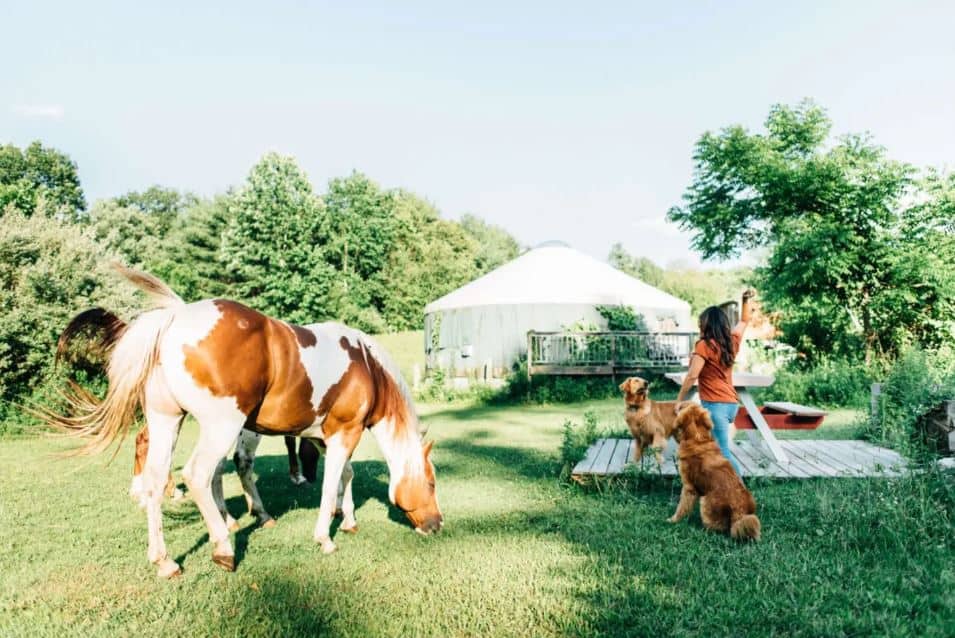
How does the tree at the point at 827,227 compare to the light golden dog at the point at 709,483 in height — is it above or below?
above

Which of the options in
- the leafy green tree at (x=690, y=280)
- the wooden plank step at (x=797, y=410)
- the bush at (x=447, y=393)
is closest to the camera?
the wooden plank step at (x=797, y=410)

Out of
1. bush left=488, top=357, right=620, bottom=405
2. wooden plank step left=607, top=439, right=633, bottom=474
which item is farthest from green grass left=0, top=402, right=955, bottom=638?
bush left=488, top=357, right=620, bottom=405

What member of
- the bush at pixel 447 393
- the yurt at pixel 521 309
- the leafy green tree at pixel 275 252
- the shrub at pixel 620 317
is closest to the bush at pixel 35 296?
the bush at pixel 447 393

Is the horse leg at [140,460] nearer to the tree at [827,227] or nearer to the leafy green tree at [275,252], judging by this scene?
the tree at [827,227]

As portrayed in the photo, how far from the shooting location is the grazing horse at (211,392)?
3330 mm

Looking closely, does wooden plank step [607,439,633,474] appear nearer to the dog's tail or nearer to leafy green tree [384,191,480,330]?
the dog's tail

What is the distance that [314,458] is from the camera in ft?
19.0

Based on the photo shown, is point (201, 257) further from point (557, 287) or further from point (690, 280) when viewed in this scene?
point (690, 280)

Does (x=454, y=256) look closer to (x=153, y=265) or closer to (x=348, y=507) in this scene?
(x=153, y=265)

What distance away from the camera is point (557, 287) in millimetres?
18172

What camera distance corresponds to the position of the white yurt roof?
1795 cm

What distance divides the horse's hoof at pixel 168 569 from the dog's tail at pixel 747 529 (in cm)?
332

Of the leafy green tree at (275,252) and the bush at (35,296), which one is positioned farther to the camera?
the leafy green tree at (275,252)

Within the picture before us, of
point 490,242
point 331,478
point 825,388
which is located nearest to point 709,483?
point 331,478
